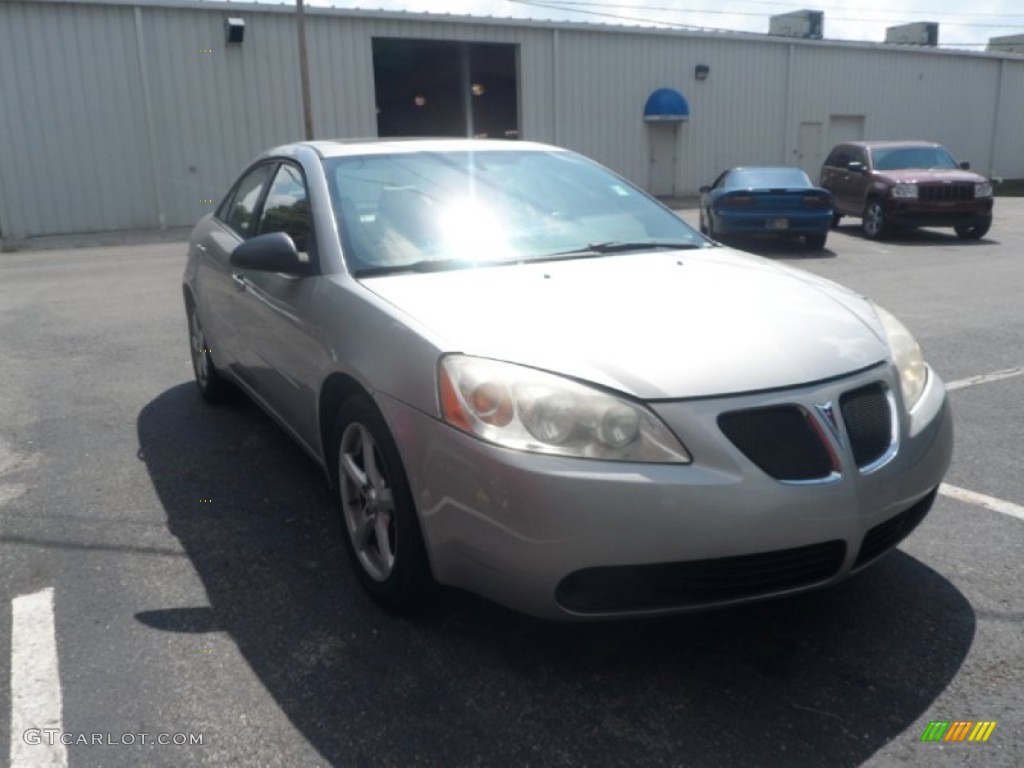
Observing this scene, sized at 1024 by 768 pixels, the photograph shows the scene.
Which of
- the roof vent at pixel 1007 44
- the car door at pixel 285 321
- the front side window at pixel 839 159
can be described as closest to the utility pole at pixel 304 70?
the front side window at pixel 839 159

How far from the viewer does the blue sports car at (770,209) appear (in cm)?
1340

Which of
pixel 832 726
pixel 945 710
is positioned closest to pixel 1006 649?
pixel 945 710

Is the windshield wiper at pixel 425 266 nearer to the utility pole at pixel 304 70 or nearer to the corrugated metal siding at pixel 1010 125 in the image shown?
the utility pole at pixel 304 70

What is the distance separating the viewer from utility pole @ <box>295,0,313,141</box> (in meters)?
19.6

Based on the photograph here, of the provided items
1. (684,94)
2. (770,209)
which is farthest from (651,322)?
(684,94)

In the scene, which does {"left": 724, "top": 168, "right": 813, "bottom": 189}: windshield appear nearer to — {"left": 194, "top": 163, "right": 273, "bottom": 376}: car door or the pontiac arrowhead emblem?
{"left": 194, "top": 163, "right": 273, "bottom": 376}: car door

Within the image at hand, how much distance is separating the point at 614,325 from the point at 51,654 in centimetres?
200

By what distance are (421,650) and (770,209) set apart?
11886mm

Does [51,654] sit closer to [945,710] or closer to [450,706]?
[450,706]

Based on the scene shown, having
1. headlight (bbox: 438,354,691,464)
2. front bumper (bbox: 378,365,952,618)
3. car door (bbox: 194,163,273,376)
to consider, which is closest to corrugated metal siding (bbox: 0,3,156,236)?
car door (bbox: 194,163,273,376)

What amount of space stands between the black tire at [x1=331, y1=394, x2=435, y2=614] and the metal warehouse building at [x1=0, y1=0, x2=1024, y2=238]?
18381mm

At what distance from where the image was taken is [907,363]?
117 inches

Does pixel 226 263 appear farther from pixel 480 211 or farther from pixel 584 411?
pixel 584 411

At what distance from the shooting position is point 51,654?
9.32 feet
